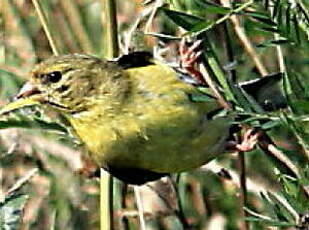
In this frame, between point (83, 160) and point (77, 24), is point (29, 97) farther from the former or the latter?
point (77, 24)

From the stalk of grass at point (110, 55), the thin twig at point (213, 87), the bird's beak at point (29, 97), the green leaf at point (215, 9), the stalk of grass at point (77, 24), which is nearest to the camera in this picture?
the green leaf at point (215, 9)

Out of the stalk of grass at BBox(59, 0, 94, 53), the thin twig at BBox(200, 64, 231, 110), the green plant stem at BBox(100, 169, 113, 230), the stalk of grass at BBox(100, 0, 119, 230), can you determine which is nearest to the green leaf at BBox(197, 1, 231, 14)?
the thin twig at BBox(200, 64, 231, 110)

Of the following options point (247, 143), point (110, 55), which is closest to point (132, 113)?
point (110, 55)

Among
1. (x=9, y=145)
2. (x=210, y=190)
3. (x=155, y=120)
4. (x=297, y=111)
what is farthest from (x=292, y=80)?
(x=210, y=190)

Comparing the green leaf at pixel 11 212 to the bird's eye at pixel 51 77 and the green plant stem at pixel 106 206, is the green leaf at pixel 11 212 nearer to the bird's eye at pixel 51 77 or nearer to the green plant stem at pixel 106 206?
the green plant stem at pixel 106 206

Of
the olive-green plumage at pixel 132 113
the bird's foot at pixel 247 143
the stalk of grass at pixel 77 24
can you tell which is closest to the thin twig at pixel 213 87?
the bird's foot at pixel 247 143

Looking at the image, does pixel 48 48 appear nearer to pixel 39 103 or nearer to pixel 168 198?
pixel 168 198

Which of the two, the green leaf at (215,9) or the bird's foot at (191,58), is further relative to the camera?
the bird's foot at (191,58)
